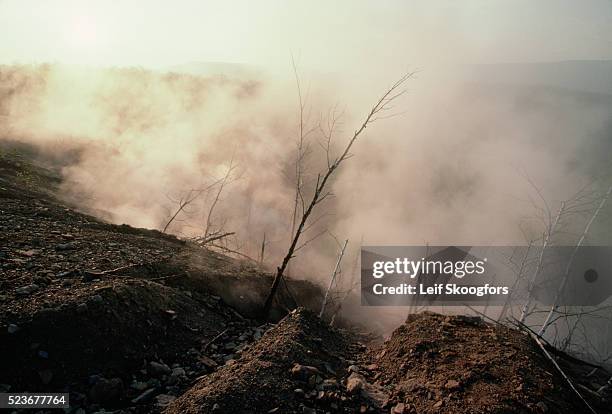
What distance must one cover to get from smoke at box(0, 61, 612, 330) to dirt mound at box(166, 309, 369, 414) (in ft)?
27.0

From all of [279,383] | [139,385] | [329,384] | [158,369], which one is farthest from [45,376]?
[329,384]

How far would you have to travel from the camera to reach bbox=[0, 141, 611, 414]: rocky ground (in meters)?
2.42

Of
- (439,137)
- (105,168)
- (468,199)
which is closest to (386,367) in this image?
(105,168)

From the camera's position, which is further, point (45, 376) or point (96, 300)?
point (96, 300)

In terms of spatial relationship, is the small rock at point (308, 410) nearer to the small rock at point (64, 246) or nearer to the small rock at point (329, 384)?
the small rock at point (329, 384)

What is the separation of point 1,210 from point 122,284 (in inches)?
120

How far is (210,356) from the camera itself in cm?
333

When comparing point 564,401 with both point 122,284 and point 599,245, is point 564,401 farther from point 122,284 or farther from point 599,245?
point 599,245

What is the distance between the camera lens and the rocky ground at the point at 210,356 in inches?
95.3

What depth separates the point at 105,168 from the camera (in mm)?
12992

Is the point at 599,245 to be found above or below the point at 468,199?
below

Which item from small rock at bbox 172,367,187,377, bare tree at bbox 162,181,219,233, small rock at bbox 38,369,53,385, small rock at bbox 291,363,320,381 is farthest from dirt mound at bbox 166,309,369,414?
bare tree at bbox 162,181,219,233

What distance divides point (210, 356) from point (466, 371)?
2.16 m

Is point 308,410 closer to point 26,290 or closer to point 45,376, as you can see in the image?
point 45,376
